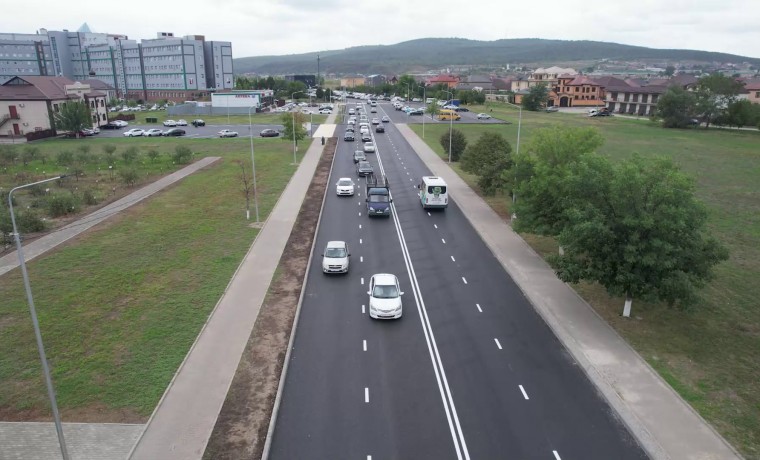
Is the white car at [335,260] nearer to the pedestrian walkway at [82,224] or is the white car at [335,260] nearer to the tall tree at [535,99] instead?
the pedestrian walkway at [82,224]

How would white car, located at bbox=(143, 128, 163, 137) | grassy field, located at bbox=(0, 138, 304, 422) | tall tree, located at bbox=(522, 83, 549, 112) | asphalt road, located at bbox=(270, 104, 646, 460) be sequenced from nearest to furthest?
1. asphalt road, located at bbox=(270, 104, 646, 460)
2. grassy field, located at bbox=(0, 138, 304, 422)
3. white car, located at bbox=(143, 128, 163, 137)
4. tall tree, located at bbox=(522, 83, 549, 112)

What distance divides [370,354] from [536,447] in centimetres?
652

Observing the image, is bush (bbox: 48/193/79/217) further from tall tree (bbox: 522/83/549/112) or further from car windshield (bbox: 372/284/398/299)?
tall tree (bbox: 522/83/549/112)

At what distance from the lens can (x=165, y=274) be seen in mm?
25031

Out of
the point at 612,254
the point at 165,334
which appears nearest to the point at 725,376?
the point at 612,254

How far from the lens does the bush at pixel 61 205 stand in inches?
1427

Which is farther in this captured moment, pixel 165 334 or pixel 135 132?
pixel 135 132

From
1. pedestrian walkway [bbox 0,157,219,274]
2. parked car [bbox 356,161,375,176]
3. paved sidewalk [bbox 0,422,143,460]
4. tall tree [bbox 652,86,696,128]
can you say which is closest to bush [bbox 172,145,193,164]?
pedestrian walkway [bbox 0,157,219,274]

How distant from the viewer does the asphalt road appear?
13.9 metres

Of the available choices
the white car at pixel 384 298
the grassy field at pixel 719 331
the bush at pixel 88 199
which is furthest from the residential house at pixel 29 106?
the white car at pixel 384 298

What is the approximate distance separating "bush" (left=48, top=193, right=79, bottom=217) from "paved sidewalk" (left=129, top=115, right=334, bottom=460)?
56.3 ft

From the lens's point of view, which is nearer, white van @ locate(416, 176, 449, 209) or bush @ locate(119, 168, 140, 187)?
white van @ locate(416, 176, 449, 209)

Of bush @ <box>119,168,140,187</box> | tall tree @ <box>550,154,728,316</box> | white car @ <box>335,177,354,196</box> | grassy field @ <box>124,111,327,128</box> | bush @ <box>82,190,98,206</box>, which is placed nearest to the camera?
tall tree @ <box>550,154,728,316</box>

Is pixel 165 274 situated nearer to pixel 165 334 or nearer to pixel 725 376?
pixel 165 334
